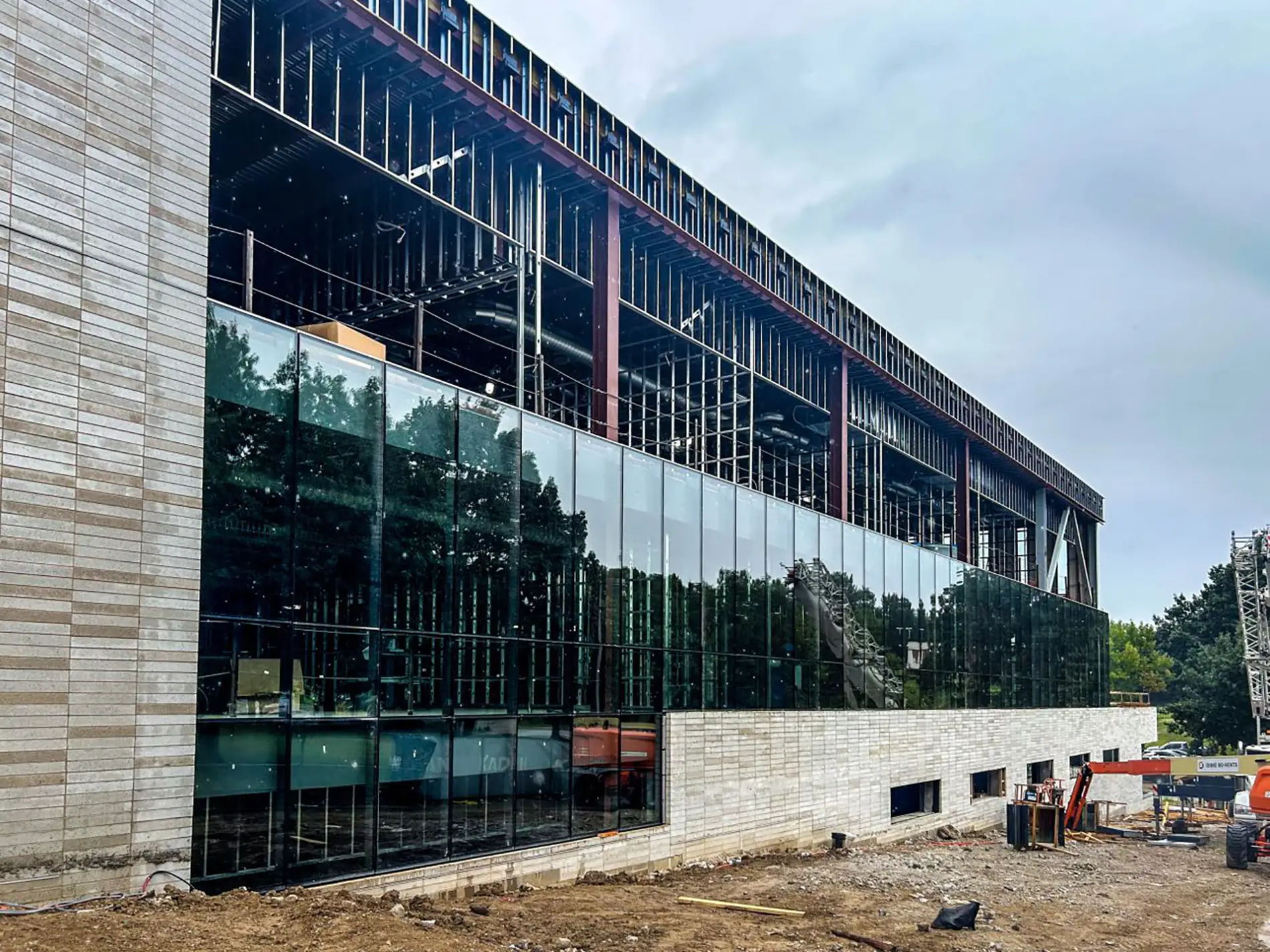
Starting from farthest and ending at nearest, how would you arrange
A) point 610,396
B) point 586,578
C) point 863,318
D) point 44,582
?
point 863,318, point 610,396, point 586,578, point 44,582

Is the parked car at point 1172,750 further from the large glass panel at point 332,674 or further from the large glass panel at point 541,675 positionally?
the large glass panel at point 332,674

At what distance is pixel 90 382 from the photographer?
11172 mm

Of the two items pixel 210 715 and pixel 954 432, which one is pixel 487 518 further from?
pixel 954 432

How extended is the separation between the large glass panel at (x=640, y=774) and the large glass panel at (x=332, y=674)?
618 cm

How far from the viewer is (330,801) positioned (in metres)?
13.7

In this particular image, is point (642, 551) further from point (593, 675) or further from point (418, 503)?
point (418, 503)

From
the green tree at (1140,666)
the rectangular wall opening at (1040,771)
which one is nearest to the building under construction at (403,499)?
the rectangular wall opening at (1040,771)

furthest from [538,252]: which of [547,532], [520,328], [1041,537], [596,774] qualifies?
[1041,537]

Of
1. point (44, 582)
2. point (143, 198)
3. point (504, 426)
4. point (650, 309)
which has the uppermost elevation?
point (650, 309)

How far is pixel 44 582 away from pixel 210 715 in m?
2.45

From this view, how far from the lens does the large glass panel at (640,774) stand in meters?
19.3

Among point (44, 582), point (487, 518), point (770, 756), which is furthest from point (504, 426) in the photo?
point (770, 756)

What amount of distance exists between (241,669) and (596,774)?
7427mm

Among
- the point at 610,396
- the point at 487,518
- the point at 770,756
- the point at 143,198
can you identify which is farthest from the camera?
the point at 770,756
